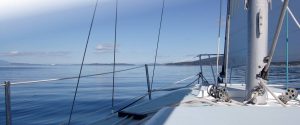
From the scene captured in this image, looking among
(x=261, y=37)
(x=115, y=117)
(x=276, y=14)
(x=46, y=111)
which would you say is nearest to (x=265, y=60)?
(x=261, y=37)

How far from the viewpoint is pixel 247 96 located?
353 cm

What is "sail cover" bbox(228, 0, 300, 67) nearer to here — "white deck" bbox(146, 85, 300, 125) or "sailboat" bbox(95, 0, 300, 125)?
"sailboat" bbox(95, 0, 300, 125)

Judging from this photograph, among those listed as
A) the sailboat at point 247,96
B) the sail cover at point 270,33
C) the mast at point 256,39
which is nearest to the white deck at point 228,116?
the sailboat at point 247,96

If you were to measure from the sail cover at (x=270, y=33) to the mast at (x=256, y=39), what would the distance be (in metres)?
0.45

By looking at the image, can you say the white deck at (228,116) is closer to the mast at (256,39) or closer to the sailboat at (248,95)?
the sailboat at (248,95)

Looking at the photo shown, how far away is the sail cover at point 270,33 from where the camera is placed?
4.57 meters

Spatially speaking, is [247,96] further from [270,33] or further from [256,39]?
[270,33]

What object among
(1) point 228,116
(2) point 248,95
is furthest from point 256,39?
(1) point 228,116

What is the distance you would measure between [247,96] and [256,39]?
1.86 ft

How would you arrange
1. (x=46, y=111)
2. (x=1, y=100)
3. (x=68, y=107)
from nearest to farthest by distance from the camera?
(x=46, y=111), (x=68, y=107), (x=1, y=100)

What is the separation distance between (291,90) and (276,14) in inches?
66.9

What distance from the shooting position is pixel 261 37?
3410 millimetres

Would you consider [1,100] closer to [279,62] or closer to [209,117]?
[279,62]

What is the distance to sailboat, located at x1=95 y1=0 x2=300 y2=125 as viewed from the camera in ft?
7.43
